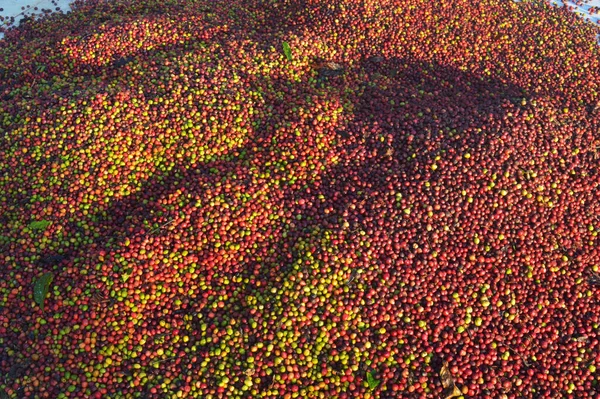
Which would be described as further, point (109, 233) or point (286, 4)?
point (286, 4)

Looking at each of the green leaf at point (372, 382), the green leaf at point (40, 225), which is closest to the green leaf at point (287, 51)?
the green leaf at point (40, 225)

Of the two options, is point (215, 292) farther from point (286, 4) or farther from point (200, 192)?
point (286, 4)

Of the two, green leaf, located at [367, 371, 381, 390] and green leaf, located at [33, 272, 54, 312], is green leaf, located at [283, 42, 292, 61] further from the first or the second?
green leaf, located at [367, 371, 381, 390]

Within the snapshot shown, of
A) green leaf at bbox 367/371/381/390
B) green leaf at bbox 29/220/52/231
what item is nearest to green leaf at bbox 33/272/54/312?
green leaf at bbox 29/220/52/231

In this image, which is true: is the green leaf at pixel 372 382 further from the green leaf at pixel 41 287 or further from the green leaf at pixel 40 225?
the green leaf at pixel 40 225

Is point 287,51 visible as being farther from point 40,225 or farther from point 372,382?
point 372,382

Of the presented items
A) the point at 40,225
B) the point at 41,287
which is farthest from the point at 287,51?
the point at 41,287

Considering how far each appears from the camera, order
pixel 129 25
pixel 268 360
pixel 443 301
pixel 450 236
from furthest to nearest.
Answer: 1. pixel 129 25
2. pixel 450 236
3. pixel 443 301
4. pixel 268 360

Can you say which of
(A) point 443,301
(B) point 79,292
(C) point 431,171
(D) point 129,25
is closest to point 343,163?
(C) point 431,171
